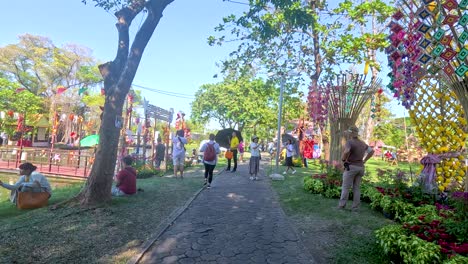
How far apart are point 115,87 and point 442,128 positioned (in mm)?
7540

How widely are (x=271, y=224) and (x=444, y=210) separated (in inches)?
113

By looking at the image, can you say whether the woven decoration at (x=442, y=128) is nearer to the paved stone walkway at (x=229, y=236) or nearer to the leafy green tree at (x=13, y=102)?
the paved stone walkway at (x=229, y=236)

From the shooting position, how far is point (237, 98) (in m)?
36.0

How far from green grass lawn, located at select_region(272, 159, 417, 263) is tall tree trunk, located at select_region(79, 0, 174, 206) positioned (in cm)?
404

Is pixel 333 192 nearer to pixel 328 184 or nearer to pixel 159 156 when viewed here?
pixel 328 184

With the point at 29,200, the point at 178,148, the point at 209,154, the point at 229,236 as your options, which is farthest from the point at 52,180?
the point at 229,236

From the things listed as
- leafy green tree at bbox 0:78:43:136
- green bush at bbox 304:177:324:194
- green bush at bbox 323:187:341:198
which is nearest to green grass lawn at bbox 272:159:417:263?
green bush at bbox 323:187:341:198

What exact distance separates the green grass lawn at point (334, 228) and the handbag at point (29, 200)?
17.7 feet

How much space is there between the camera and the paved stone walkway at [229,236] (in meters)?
4.27

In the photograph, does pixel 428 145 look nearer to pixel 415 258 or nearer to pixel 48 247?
pixel 415 258

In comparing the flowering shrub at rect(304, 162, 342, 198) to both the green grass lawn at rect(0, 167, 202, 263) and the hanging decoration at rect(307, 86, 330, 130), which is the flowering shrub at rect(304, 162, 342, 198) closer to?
the hanging decoration at rect(307, 86, 330, 130)

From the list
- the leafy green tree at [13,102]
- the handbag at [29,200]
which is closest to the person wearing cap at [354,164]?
the handbag at [29,200]

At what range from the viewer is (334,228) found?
5645mm

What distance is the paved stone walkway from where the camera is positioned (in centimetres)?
427
